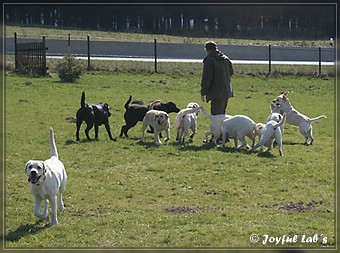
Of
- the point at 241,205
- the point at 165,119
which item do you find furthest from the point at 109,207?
the point at 165,119

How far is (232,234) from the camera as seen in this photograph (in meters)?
6.63

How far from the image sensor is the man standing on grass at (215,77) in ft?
44.7

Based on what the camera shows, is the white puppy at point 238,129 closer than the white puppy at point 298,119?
Yes

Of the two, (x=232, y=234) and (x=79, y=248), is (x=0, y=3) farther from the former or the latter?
(x=232, y=234)

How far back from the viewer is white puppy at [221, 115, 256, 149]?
12.4 metres

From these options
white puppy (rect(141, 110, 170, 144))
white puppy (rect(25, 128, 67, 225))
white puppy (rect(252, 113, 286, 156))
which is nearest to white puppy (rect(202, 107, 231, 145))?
white puppy (rect(141, 110, 170, 144))

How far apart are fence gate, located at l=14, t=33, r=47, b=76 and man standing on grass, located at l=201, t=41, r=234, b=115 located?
13257mm

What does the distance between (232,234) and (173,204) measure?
5.67 ft

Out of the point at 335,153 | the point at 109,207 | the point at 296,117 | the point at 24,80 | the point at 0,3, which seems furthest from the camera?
the point at 24,80

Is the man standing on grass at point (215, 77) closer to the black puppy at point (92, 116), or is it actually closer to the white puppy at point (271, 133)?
the white puppy at point (271, 133)

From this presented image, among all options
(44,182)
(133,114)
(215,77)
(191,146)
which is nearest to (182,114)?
(191,146)

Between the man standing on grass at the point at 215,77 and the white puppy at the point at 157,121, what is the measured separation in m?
1.06

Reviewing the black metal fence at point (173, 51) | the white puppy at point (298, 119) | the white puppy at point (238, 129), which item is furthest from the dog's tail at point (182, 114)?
the black metal fence at point (173, 51)

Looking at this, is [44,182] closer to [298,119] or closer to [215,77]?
[215,77]
